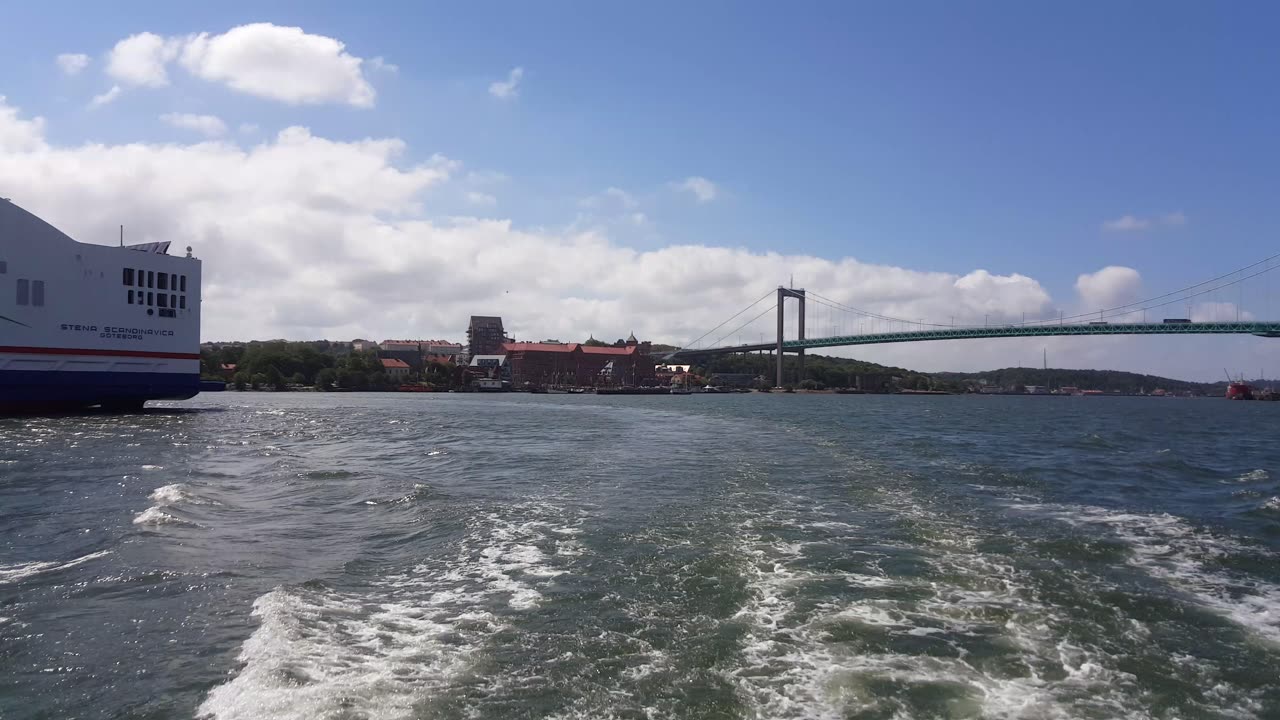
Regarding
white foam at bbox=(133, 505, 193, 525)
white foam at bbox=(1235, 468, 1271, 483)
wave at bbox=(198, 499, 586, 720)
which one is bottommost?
white foam at bbox=(1235, 468, 1271, 483)

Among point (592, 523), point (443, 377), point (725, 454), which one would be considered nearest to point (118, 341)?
point (725, 454)

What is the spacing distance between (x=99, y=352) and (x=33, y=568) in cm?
3062

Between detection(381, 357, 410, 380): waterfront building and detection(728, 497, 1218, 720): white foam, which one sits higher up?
detection(381, 357, 410, 380): waterfront building

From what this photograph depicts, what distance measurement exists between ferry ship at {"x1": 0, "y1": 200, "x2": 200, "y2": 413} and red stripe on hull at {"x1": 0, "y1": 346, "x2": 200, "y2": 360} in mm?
36

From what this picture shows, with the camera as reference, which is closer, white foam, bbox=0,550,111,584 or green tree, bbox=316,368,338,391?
white foam, bbox=0,550,111,584

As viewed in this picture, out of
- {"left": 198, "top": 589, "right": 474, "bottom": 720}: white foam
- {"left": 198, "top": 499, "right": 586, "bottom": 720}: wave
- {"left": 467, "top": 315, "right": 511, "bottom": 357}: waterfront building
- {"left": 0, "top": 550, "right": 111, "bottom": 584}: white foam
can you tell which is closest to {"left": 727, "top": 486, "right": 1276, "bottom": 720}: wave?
{"left": 198, "top": 499, "right": 586, "bottom": 720}: wave

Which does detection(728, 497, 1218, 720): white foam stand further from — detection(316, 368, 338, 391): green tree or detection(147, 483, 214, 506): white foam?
detection(316, 368, 338, 391): green tree

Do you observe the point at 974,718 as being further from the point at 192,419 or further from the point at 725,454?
the point at 192,419

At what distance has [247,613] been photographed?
20.4ft

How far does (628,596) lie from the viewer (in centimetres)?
684

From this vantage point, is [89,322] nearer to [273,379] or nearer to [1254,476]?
[1254,476]

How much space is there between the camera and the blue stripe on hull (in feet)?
99.5

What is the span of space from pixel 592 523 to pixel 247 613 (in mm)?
4748

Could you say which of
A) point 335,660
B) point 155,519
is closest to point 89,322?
point 155,519
